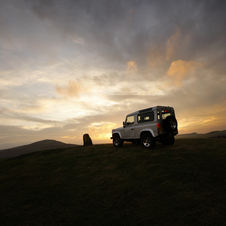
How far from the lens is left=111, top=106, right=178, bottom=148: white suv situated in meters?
10.2

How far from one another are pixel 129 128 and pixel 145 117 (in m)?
1.81

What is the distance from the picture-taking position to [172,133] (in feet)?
34.4

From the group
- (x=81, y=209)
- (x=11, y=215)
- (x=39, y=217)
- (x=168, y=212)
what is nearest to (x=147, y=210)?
(x=168, y=212)

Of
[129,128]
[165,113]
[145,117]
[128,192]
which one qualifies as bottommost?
[128,192]

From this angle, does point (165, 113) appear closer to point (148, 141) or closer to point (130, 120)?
point (148, 141)

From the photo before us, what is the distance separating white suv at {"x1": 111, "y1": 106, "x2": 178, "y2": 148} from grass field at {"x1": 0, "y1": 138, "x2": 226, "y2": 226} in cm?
119

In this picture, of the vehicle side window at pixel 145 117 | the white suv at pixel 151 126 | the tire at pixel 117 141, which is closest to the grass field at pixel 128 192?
the white suv at pixel 151 126

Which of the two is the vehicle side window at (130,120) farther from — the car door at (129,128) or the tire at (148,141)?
the tire at (148,141)

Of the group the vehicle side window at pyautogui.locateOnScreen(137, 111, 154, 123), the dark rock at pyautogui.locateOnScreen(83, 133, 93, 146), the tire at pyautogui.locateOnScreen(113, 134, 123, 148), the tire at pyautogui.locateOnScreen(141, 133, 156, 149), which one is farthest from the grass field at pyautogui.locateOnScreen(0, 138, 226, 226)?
the dark rock at pyautogui.locateOnScreen(83, 133, 93, 146)

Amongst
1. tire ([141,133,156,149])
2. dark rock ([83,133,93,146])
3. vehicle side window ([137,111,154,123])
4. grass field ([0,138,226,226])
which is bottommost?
grass field ([0,138,226,226])

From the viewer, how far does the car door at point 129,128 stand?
471 inches

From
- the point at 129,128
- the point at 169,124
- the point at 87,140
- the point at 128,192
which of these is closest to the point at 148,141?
the point at 169,124

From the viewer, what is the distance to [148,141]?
1074 cm

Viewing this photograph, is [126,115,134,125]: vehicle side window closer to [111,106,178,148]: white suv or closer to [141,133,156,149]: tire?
[111,106,178,148]: white suv
